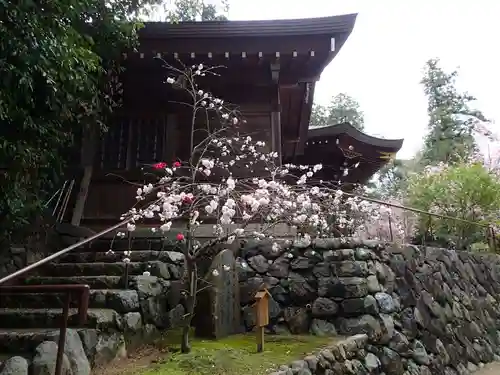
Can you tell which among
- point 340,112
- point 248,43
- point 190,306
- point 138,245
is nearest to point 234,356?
point 190,306

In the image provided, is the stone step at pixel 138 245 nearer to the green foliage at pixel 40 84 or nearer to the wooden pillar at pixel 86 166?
the wooden pillar at pixel 86 166

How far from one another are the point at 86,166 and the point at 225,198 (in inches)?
122

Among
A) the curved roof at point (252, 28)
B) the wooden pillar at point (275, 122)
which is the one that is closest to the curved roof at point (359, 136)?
the wooden pillar at point (275, 122)

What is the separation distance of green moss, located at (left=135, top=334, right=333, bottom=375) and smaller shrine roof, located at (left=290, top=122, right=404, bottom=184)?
536cm

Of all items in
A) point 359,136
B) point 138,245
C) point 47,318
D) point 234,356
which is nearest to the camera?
point 47,318

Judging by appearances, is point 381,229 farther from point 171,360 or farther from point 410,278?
point 171,360

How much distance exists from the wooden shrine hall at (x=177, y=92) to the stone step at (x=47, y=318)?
3.01 meters

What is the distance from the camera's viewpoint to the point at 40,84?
16.3 ft

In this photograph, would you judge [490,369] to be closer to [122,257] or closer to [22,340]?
[122,257]

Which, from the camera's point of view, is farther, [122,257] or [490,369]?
[490,369]

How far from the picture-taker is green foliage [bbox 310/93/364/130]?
27.9 meters

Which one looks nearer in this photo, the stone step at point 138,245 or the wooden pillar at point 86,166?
the stone step at point 138,245

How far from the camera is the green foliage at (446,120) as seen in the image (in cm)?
2059

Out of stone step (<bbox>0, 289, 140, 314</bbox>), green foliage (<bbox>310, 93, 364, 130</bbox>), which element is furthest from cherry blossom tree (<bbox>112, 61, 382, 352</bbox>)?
green foliage (<bbox>310, 93, 364, 130</bbox>)
